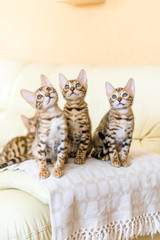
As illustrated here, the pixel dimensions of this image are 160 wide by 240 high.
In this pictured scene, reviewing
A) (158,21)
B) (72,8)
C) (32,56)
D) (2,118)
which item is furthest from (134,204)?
(32,56)

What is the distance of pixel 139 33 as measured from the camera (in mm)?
2436

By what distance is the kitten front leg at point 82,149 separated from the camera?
154cm

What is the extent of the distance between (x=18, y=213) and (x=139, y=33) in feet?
4.83

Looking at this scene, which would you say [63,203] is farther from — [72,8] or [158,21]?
[72,8]

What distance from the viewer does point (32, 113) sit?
2.57 meters

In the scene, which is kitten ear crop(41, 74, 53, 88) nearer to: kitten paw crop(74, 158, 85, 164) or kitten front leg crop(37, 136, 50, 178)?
kitten front leg crop(37, 136, 50, 178)

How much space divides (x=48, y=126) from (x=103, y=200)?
32 centimetres

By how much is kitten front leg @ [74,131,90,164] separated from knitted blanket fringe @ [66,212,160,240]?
0.85ft

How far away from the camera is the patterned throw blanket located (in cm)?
135

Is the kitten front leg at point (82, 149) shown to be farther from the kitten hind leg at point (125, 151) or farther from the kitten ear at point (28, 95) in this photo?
the kitten ear at point (28, 95)

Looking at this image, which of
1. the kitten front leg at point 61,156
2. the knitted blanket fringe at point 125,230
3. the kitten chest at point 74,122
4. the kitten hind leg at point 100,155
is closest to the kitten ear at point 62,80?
the kitten chest at point 74,122

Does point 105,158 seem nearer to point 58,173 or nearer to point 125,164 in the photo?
point 125,164

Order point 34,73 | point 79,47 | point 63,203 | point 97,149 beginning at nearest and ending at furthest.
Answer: point 63,203, point 97,149, point 34,73, point 79,47

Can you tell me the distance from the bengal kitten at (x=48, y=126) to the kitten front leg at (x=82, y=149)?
0.10m
